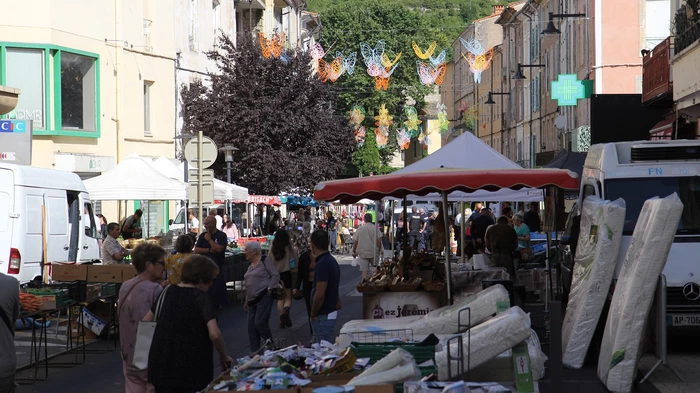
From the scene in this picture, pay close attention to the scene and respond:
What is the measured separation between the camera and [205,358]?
7.16 metres

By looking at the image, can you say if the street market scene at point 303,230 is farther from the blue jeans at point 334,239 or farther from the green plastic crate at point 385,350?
the blue jeans at point 334,239

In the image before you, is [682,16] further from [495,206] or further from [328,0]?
[328,0]

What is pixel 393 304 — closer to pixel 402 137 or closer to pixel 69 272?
pixel 69 272

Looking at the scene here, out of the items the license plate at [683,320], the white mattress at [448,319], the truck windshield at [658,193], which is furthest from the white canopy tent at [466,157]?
the white mattress at [448,319]

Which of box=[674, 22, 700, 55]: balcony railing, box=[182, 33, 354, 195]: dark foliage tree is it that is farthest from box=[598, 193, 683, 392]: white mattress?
box=[182, 33, 354, 195]: dark foliage tree

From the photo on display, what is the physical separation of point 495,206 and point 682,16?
29.9 metres

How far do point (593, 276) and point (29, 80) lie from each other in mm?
19605

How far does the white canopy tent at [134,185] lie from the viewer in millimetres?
23125

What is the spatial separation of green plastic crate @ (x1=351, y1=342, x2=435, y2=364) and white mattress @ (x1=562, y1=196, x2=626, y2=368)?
496cm

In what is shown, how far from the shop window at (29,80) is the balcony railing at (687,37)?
621 inches

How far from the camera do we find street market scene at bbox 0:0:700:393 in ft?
24.8

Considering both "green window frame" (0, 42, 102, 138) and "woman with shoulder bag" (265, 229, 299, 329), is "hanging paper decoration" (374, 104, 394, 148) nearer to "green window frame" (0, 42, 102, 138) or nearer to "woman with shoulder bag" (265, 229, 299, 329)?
"green window frame" (0, 42, 102, 138)

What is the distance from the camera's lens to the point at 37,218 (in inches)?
699

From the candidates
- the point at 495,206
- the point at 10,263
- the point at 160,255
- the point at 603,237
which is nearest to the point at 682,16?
the point at 603,237
